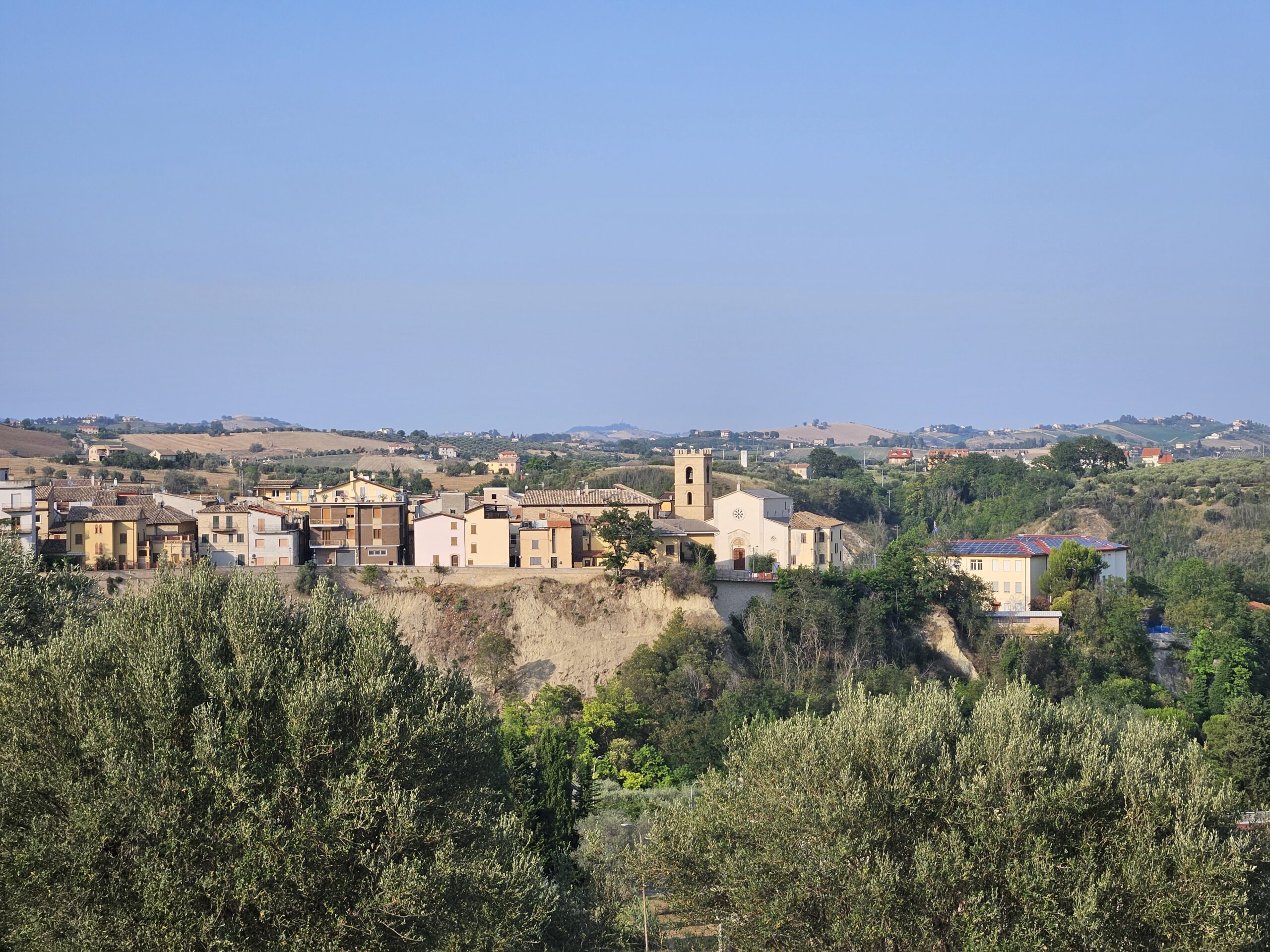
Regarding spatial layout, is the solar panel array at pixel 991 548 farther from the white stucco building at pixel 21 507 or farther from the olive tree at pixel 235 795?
the olive tree at pixel 235 795

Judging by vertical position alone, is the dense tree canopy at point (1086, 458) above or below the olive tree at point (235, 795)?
above

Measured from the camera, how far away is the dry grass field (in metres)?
137

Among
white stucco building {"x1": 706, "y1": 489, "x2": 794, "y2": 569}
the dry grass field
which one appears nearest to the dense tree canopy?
white stucco building {"x1": 706, "y1": 489, "x2": 794, "y2": 569}

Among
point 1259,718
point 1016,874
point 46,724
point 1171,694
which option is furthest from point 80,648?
point 1171,694

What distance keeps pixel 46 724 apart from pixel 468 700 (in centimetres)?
487

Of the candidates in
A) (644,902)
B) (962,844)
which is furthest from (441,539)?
(962,844)

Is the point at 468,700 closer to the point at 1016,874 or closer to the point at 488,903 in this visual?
the point at 488,903

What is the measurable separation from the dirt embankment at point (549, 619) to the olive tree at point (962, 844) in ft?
84.2

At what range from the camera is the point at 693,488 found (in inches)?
2200

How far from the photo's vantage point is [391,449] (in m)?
145

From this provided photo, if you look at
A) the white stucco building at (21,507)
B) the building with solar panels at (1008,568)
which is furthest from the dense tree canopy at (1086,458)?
the white stucco building at (21,507)

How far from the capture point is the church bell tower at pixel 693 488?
5581 cm

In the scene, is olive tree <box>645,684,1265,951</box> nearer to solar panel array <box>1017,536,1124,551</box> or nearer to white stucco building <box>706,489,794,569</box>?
white stucco building <box>706,489,794,569</box>

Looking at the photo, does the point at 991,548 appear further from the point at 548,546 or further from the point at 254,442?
the point at 254,442
